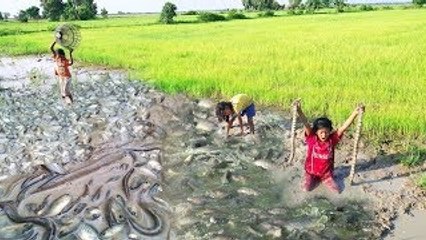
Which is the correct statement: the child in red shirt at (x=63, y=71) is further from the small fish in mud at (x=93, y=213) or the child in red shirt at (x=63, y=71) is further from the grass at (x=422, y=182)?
the grass at (x=422, y=182)

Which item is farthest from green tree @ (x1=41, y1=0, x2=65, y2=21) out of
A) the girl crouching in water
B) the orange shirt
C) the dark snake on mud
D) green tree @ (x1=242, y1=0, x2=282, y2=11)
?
the dark snake on mud

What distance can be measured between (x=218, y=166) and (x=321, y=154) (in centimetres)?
127

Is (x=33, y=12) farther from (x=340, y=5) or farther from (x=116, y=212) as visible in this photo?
(x=116, y=212)

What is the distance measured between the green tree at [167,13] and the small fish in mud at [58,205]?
39140 mm

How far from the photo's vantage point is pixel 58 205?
524 centimetres

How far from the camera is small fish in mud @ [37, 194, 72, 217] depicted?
5.07 metres

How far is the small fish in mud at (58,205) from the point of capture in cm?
507

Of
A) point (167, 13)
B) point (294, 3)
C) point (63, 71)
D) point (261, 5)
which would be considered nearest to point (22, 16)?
point (167, 13)

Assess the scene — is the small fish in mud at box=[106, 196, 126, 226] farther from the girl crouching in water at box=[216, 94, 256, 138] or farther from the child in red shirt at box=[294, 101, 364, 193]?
the girl crouching in water at box=[216, 94, 256, 138]

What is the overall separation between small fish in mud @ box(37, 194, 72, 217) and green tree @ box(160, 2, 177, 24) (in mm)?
39140

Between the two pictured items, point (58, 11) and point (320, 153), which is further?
point (58, 11)

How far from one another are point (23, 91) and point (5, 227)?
8234 millimetres

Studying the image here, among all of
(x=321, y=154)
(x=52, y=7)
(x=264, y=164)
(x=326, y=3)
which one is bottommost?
(x=326, y=3)

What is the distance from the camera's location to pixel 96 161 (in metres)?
6.66
